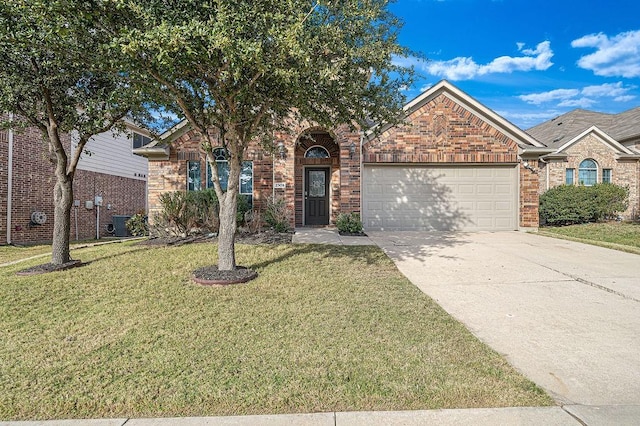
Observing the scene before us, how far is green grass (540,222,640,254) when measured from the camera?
9.00 meters

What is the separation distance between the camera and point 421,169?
11.9 m

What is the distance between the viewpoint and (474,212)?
11945mm

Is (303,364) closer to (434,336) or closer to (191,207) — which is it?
(434,336)

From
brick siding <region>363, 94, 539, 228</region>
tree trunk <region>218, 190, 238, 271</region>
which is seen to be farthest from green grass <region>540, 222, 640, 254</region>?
tree trunk <region>218, 190, 238, 271</region>

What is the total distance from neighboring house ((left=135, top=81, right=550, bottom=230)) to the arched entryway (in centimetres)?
44

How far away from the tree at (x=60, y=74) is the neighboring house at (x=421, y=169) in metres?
4.11

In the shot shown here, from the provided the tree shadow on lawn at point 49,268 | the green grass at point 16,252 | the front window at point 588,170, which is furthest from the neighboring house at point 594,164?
the green grass at point 16,252

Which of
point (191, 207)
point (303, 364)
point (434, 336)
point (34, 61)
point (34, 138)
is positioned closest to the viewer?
point (303, 364)

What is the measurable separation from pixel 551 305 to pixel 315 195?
29.3 ft

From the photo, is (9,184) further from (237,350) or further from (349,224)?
(237,350)

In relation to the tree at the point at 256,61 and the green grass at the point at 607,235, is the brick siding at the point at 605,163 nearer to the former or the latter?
the green grass at the point at 607,235

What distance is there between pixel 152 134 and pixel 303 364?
298 inches

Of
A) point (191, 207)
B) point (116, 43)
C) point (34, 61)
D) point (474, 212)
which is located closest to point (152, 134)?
point (191, 207)

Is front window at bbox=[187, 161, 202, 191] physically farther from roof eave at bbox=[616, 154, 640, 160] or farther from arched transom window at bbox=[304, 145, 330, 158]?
roof eave at bbox=[616, 154, 640, 160]
